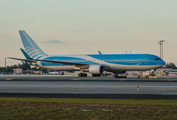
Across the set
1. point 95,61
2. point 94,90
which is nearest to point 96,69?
point 95,61

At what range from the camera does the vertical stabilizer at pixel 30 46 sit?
58969mm

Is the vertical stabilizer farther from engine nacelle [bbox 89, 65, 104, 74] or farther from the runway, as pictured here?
the runway

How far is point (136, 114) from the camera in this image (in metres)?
10.4

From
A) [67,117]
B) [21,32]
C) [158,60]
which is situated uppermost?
[21,32]

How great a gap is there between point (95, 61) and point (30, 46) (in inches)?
727

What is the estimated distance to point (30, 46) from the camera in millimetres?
59406

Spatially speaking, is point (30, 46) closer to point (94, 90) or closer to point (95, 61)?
point (95, 61)

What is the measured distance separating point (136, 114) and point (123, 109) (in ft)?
4.24

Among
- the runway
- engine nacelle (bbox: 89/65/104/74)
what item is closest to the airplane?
engine nacelle (bbox: 89/65/104/74)

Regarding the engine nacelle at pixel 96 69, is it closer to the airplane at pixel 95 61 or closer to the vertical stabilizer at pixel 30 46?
the airplane at pixel 95 61

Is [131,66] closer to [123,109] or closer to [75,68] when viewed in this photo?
[75,68]

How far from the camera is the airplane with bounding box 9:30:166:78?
4772 cm

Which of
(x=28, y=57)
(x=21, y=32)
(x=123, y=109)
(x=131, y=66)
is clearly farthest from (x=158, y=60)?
(x=123, y=109)

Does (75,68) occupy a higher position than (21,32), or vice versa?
(21,32)
